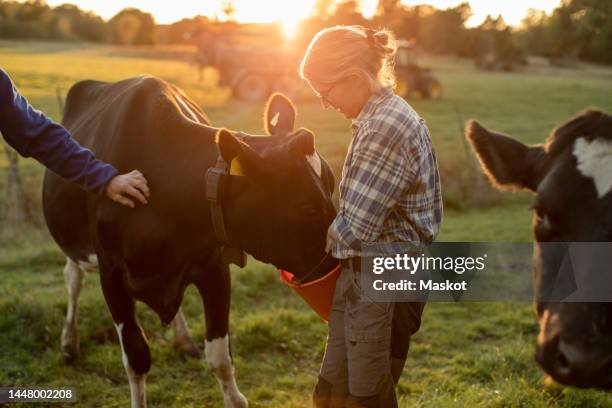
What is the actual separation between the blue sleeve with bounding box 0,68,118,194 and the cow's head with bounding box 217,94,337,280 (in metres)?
0.73

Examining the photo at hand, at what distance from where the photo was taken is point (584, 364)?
85.0 inches

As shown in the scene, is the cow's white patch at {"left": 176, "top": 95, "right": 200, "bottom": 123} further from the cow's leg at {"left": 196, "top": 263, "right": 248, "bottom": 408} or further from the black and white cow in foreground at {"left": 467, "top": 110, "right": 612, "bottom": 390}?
the black and white cow in foreground at {"left": 467, "top": 110, "right": 612, "bottom": 390}

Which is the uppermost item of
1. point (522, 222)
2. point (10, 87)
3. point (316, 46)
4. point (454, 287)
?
point (316, 46)

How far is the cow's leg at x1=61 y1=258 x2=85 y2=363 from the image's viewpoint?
17.2ft

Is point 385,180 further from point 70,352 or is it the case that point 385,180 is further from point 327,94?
point 70,352

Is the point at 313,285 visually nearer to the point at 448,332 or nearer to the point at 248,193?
the point at 248,193

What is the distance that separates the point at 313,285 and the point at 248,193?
59 cm

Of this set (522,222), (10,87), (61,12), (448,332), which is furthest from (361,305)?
(61,12)

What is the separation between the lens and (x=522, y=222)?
1028cm

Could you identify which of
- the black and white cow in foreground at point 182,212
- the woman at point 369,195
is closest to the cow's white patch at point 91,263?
the black and white cow in foreground at point 182,212

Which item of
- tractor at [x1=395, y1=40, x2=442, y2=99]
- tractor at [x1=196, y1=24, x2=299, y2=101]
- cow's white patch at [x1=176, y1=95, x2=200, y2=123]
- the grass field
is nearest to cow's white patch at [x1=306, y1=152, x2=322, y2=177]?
cow's white patch at [x1=176, y1=95, x2=200, y2=123]

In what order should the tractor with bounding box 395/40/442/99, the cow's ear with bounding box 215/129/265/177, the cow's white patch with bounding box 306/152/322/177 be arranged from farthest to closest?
the tractor with bounding box 395/40/442/99 < the cow's white patch with bounding box 306/152/322/177 < the cow's ear with bounding box 215/129/265/177

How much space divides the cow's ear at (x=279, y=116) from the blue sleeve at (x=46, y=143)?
2.98ft

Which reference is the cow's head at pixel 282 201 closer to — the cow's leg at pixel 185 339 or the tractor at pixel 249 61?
the cow's leg at pixel 185 339
